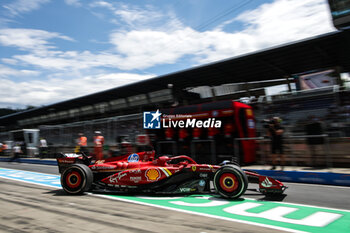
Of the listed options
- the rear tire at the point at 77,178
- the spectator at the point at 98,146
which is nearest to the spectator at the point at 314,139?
the rear tire at the point at 77,178

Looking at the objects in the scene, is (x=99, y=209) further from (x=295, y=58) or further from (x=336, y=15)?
(x=336, y=15)

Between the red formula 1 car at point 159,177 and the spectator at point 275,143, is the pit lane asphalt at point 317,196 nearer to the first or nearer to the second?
the red formula 1 car at point 159,177

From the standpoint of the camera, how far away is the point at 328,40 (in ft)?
43.1

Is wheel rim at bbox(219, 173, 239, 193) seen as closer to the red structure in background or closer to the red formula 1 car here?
the red formula 1 car

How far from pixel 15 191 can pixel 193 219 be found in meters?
5.40

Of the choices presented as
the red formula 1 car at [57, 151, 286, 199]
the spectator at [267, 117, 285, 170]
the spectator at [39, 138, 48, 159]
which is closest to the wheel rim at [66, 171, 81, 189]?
the red formula 1 car at [57, 151, 286, 199]

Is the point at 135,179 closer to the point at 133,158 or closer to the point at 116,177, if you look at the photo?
the point at 116,177

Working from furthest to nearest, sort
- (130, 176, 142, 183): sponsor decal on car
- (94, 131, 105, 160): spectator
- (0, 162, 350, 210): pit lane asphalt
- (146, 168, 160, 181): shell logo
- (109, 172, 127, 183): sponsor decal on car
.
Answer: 1. (94, 131, 105, 160): spectator
2. (109, 172, 127, 183): sponsor decal on car
3. (130, 176, 142, 183): sponsor decal on car
4. (146, 168, 160, 181): shell logo
5. (0, 162, 350, 210): pit lane asphalt

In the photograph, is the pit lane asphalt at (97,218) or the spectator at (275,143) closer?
the pit lane asphalt at (97,218)

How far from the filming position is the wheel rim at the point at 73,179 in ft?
21.5

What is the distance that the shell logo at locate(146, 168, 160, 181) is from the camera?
20.1 ft

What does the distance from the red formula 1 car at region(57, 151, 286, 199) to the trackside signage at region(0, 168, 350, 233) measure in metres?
0.24

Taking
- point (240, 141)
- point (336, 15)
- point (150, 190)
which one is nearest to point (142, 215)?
point (150, 190)

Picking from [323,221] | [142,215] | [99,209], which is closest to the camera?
[323,221]
